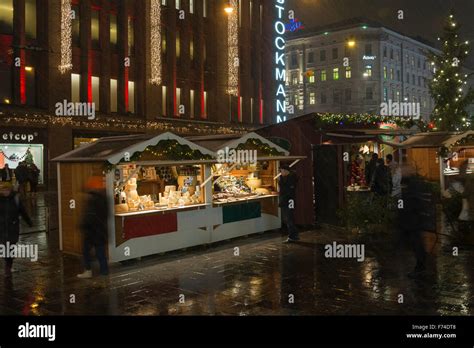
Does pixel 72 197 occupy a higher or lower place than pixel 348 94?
lower

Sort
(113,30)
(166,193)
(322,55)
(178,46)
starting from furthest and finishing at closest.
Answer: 1. (322,55)
2. (178,46)
3. (113,30)
4. (166,193)

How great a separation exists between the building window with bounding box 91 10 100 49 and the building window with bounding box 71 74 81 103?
2351 millimetres

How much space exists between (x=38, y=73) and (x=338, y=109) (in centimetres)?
4925

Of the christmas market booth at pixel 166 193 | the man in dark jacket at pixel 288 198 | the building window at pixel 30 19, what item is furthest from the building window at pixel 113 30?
the man in dark jacket at pixel 288 198

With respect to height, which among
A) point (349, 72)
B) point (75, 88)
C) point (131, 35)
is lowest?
point (75, 88)

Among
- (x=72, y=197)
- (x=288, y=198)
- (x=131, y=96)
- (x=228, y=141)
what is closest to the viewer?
(x=72, y=197)

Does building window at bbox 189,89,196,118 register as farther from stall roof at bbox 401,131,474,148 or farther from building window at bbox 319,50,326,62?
building window at bbox 319,50,326,62

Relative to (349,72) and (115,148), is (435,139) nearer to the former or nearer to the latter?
(115,148)

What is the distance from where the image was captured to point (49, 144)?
2731 centimetres

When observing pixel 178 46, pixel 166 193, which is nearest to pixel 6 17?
pixel 178 46

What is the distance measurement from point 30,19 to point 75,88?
14.2ft

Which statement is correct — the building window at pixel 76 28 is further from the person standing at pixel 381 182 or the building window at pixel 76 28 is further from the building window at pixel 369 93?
the building window at pixel 369 93

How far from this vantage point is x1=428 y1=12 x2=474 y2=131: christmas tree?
102 feet

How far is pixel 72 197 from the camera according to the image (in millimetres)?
11273
